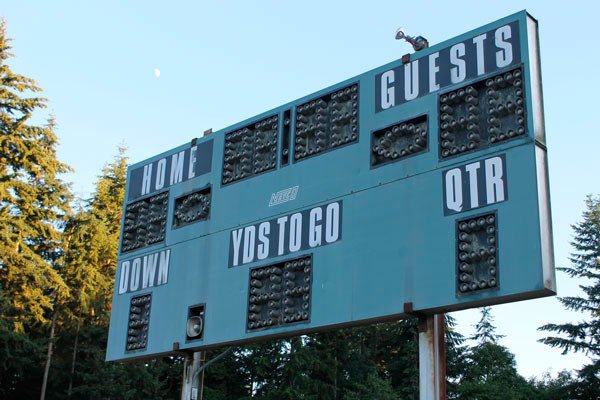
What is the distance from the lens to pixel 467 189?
10.6 metres

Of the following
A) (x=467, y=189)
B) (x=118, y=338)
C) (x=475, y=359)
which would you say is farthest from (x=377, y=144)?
(x=475, y=359)

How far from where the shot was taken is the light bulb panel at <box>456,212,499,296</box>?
9953 mm

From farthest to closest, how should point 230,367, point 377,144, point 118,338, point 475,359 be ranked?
point 475,359, point 230,367, point 118,338, point 377,144

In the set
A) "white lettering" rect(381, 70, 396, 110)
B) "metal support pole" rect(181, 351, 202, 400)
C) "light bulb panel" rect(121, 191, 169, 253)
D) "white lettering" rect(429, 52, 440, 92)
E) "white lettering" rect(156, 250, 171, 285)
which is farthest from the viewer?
"light bulb panel" rect(121, 191, 169, 253)

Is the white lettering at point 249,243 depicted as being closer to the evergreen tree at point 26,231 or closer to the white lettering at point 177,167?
the white lettering at point 177,167

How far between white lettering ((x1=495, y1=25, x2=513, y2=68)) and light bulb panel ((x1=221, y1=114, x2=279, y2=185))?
411 centimetres

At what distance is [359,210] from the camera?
11.8m

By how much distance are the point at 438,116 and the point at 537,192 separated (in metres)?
1.95

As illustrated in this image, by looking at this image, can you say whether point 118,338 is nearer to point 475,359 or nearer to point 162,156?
point 162,156

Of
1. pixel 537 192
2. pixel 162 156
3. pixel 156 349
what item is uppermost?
pixel 162 156

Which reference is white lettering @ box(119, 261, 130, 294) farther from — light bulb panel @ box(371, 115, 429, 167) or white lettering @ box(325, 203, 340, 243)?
light bulb panel @ box(371, 115, 429, 167)

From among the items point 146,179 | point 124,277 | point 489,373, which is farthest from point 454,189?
point 489,373

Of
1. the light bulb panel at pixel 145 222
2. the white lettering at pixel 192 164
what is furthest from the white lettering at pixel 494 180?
the light bulb panel at pixel 145 222

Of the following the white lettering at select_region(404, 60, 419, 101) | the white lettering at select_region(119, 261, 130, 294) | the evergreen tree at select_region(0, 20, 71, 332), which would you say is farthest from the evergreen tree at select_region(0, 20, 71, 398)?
the white lettering at select_region(404, 60, 419, 101)
